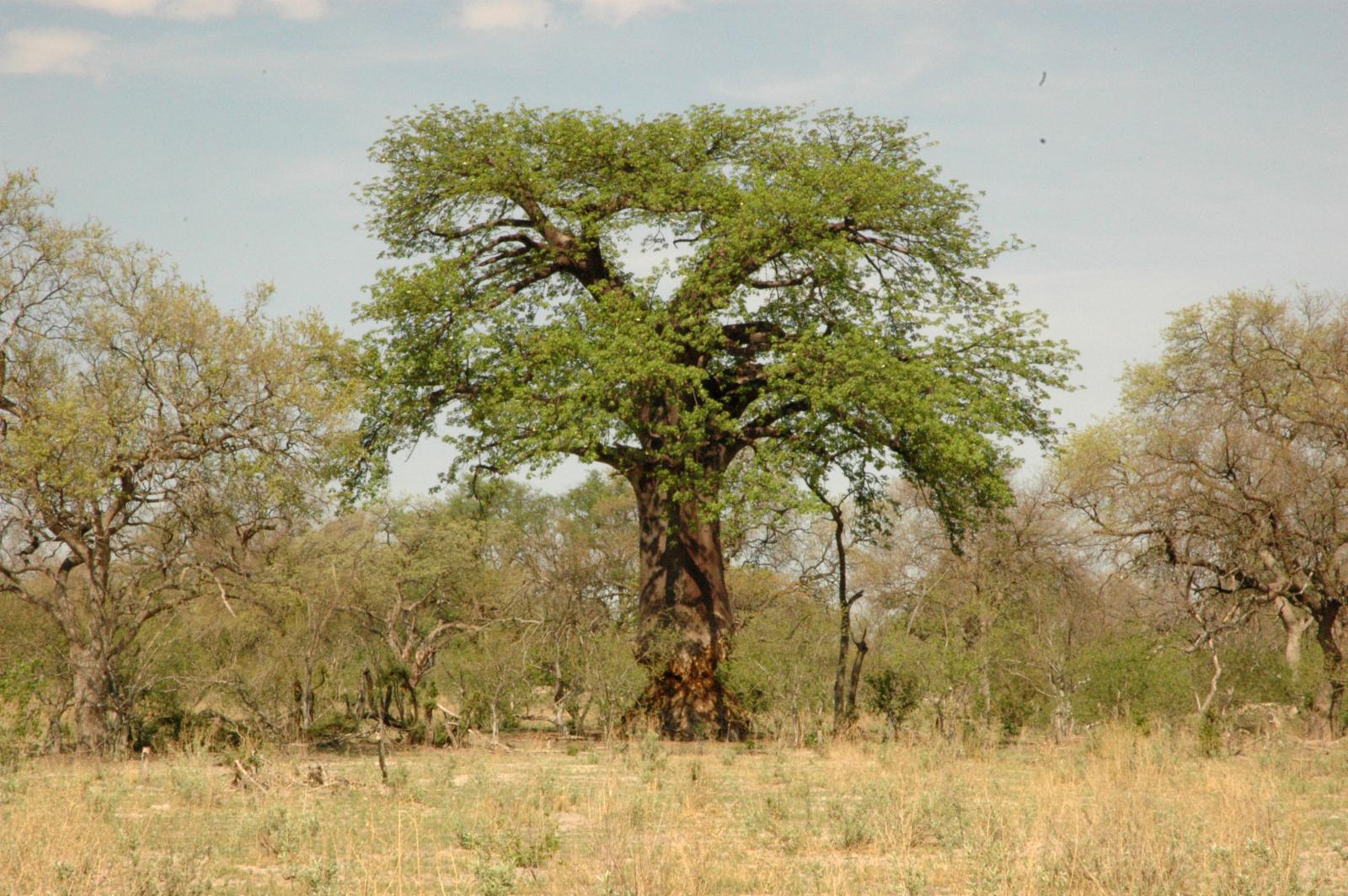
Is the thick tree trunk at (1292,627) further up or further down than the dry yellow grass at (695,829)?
further up

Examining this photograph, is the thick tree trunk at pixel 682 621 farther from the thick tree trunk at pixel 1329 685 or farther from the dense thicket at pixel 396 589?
the thick tree trunk at pixel 1329 685

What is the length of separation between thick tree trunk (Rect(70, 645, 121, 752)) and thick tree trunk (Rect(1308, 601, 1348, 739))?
2014cm

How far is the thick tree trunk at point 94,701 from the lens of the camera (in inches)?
742

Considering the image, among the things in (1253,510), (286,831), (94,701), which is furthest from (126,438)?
(1253,510)

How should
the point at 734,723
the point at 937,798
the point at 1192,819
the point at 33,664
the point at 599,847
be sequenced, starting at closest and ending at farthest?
the point at 599,847
the point at 1192,819
the point at 937,798
the point at 33,664
the point at 734,723

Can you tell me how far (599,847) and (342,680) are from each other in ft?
47.4

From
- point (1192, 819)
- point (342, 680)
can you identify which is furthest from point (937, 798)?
point (342, 680)

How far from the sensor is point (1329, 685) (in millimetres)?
22172

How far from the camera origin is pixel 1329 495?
21906 millimetres

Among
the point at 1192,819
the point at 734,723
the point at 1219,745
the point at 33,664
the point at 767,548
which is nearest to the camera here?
the point at 1192,819

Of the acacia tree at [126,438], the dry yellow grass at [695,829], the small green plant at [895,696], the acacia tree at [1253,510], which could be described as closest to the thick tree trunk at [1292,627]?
the acacia tree at [1253,510]

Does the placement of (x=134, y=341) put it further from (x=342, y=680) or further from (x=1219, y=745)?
(x=1219, y=745)

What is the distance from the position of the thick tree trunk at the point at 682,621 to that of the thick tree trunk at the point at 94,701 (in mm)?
8484

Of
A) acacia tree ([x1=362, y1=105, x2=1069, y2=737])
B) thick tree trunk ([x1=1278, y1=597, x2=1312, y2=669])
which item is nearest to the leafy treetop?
acacia tree ([x1=362, y1=105, x2=1069, y2=737])
